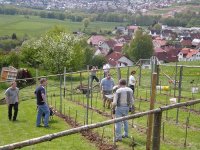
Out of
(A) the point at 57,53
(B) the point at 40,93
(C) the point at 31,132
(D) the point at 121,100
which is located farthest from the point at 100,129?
(A) the point at 57,53

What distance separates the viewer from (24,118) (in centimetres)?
1778

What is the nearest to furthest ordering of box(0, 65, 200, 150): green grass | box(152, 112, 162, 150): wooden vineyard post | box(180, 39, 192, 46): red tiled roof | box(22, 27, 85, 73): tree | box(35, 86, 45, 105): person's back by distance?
1. box(152, 112, 162, 150): wooden vineyard post
2. box(0, 65, 200, 150): green grass
3. box(35, 86, 45, 105): person's back
4. box(22, 27, 85, 73): tree
5. box(180, 39, 192, 46): red tiled roof

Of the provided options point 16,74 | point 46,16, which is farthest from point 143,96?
point 46,16

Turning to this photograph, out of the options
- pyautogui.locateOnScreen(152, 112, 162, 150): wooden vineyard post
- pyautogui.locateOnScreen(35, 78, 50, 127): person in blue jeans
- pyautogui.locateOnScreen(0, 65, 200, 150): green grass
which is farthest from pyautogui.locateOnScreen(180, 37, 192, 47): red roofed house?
pyautogui.locateOnScreen(152, 112, 162, 150): wooden vineyard post

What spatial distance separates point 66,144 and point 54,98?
12595 mm

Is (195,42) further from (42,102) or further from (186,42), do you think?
(42,102)

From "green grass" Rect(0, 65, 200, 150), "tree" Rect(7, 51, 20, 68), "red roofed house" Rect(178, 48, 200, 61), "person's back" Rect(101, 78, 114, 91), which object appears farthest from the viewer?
"red roofed house" Rect(178, 48, 200, 61)

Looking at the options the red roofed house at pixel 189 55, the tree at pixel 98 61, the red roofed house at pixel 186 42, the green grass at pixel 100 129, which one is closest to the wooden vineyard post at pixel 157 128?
the green grass at pixel 100 129

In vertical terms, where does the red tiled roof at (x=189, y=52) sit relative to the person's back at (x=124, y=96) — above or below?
below

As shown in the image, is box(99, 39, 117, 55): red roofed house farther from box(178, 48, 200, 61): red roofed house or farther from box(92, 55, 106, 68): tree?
box(92, 55, 106, 68): tree

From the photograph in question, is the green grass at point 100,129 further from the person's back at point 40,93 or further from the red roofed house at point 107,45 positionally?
the red roofed house at point 107,45

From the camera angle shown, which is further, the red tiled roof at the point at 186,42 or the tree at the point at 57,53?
the red tiled roof at the point at 186,42

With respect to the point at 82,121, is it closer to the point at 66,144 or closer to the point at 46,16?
the point at 66,144

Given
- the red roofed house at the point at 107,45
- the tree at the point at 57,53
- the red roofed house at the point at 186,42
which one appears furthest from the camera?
the red roofed house at the point at 186,42
